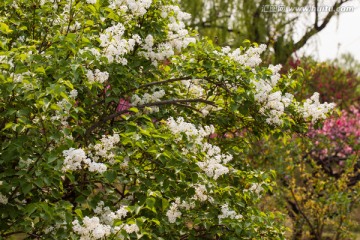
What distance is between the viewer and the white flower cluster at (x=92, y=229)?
313 centimetres

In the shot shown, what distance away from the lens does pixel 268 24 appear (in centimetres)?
1267

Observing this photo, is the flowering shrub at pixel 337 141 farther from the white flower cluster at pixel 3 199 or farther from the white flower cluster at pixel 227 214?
the white flower cluster at pixel 3 199

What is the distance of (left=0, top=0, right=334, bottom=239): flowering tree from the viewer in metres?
3.40

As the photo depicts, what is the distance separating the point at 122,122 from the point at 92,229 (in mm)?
1425

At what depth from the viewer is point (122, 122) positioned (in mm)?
4484

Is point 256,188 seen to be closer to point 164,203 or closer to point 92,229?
point 164,203

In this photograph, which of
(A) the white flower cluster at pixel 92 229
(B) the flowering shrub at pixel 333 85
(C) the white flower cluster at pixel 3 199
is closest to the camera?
(A) the white flower cluster at pixel 92 229

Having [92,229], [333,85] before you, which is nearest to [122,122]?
[92,229]

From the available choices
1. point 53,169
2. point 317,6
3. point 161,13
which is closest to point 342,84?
point 317,6

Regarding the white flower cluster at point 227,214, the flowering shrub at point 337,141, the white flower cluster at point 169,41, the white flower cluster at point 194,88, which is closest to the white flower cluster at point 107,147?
the white flower cluster at point 227,214

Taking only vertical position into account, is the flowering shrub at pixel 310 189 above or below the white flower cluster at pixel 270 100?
above

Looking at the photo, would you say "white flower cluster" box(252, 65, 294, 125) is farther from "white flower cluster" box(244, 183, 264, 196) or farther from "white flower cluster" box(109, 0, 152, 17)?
"white flower cluster" box(109, 0, 152, 17)

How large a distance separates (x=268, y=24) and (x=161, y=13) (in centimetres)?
853

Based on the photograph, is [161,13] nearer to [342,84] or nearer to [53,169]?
[53,169]
